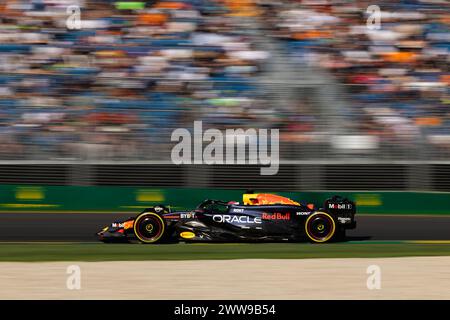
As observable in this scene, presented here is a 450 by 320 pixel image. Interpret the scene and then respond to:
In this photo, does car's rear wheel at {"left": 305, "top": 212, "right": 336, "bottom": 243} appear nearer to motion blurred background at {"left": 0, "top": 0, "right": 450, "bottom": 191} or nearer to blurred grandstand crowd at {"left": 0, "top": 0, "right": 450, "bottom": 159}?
motion blurred background at {"left": 0, "top": 0, "right": 450, "bottom": 191}

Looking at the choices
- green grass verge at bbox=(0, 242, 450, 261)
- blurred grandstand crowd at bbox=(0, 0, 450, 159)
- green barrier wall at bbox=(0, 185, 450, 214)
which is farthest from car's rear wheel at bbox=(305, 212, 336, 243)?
blurred grandstand crowd at bbox=(0, 0, 450, 159)

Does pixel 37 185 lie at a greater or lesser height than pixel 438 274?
greater

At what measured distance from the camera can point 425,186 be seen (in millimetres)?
14531

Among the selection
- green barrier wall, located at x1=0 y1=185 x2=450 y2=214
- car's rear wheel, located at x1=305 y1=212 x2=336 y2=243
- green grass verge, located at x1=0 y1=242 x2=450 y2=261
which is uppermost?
green barrier wall, located at x1=0 y1=185 x2=450 y2=214

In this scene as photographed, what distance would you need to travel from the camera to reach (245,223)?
11234mm

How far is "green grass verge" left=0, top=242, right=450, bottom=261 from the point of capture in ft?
33.8

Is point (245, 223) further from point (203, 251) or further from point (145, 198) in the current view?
point (145, 198)

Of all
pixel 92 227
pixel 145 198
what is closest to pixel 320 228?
pixel 92 227

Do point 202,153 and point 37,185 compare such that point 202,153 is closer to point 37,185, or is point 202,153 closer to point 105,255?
point 37,185

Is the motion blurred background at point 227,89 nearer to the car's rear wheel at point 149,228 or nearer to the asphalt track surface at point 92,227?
the asphalt track surface at point 92,227

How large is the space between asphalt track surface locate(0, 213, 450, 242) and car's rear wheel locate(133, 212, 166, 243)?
3.19 feet

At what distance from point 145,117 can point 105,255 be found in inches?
187

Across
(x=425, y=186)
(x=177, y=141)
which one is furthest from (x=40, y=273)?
(x=425, y=186)
